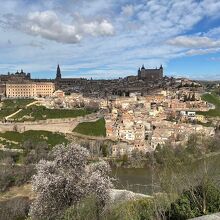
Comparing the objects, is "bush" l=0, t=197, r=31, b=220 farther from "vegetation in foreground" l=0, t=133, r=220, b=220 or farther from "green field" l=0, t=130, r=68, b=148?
"green field" l=0, t=130, r=68, b=148

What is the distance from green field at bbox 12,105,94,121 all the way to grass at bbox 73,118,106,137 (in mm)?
4074

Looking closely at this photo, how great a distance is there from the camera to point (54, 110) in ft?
169

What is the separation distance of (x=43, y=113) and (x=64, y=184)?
38.9 m

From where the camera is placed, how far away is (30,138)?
133 ft

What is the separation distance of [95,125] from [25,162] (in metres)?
13.8

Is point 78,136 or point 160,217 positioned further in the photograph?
point 78,136

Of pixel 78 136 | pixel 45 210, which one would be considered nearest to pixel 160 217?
pixel 45 210

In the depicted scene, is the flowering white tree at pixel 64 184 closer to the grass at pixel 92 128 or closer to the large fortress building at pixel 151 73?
the grass at pixel 92 128

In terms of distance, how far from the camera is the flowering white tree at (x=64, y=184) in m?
10.7

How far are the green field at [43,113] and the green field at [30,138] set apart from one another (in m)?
4.12

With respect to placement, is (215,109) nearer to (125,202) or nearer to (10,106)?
(10,106)

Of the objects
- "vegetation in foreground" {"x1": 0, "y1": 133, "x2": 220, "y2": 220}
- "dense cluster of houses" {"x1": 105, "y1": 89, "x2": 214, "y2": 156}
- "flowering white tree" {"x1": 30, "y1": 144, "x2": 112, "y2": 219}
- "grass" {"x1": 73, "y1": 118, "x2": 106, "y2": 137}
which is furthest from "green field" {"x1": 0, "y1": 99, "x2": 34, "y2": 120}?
"vegetation in foreground" {"x1": 0, "y1": 133, "x2": 220, "y2": 220}

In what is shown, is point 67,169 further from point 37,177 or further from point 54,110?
point 54,110

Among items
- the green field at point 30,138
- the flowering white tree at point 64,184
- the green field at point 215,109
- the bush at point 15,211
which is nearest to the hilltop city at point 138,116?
the green field at point 215,109
